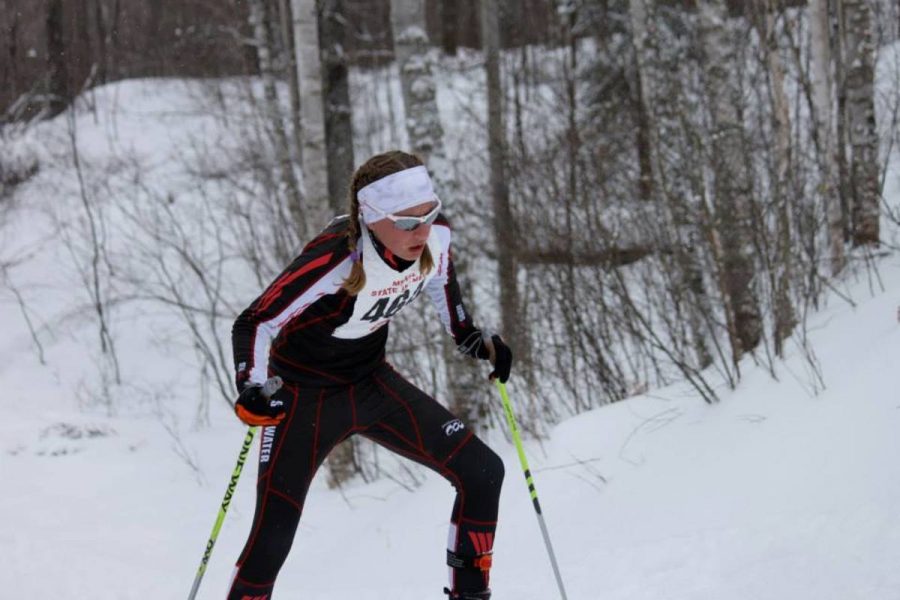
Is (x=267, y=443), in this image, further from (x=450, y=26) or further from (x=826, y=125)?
(x=450, y=26)

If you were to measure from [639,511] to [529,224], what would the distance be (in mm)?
4517

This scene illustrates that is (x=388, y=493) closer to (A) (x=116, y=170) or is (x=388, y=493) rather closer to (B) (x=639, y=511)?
(B) (x=639, y=511)

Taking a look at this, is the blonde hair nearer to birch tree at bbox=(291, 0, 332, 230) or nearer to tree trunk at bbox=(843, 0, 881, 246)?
birch tree at bbox=(291, 0, 332, 230)

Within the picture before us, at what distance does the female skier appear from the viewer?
318 centimetres

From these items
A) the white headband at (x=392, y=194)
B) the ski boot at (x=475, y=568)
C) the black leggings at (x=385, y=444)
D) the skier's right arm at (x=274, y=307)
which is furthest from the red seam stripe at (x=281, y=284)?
the ski boot at (x=475, y=568)

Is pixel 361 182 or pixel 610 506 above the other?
pixel 361 182

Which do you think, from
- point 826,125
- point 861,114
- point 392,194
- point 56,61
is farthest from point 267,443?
point 56,61

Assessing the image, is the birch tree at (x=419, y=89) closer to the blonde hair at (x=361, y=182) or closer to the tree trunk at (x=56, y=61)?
the blonde hair at (x=361, y=182)

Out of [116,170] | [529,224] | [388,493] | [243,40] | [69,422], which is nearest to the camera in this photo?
[388,493]

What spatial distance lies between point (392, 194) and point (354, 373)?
2.41 ft

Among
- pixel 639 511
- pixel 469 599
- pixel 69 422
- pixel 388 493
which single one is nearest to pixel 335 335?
pixel 469 599

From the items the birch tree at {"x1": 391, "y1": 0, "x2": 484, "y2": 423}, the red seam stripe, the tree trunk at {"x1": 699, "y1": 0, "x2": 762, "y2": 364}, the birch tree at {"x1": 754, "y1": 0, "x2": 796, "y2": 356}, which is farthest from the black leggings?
the birch tree at {"x1": 391, "y1": 0, "x2": 484, "y2": 423}

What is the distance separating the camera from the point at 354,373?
3.54m

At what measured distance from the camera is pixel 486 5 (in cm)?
1419
